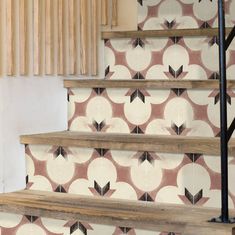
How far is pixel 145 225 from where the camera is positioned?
1.67m

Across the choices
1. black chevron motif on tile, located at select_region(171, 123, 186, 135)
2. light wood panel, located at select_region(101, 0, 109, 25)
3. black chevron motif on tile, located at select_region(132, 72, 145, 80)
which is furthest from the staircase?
light wood panel, located at select_region(101, 0, 109, 25)

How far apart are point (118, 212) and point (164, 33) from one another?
98 cm

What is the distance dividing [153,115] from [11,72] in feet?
1.80

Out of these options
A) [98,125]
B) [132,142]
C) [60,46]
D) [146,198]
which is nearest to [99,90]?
[98,125]

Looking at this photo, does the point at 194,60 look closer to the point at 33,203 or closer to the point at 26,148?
the point at 26,148

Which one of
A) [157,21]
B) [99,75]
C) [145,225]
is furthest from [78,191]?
[157,21]

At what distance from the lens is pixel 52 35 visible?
2393 mm

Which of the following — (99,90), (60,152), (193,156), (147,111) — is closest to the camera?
(193,156)

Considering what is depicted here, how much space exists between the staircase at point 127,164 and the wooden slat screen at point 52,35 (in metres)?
0.15

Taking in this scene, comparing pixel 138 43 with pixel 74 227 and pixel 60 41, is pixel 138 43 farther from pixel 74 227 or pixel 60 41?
pixel 74 227

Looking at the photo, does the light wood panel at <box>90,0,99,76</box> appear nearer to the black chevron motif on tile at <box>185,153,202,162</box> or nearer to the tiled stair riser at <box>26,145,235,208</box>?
the tiled stair riser at <box>26,145,235,208</box>

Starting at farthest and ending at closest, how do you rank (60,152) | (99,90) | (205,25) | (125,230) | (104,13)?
(104,13), (205,25), (99,90), (60,152), (125,230)

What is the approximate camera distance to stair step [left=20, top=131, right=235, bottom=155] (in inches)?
73.7

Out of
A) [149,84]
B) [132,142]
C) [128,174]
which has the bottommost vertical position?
[128,174]
